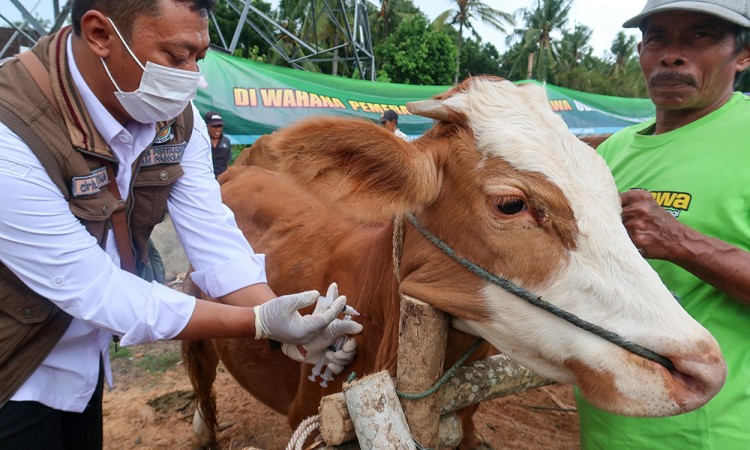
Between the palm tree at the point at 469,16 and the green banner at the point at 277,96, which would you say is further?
the palm tree at the point at 469,16

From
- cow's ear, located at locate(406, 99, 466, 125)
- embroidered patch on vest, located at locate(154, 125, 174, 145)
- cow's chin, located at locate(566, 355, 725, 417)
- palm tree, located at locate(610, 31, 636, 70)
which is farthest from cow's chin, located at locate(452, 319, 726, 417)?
palm tree, located at locate(610, 31, 636, 70)

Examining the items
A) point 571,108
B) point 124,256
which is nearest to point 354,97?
point 571,108

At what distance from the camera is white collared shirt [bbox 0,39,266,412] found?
1.44 m

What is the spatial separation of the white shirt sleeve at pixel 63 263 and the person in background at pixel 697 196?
1.57 metres

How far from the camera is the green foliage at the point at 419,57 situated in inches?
902

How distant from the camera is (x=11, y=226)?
1.43m

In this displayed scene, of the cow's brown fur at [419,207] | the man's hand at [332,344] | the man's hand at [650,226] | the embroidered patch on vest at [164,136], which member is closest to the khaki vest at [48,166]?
the embroidered patch on vest at [164,136]

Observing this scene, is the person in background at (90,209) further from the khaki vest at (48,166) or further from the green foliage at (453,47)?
the green foliage at (453,47)

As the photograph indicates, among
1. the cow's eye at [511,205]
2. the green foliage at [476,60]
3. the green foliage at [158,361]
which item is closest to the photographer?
the cow's eye at [511,205]

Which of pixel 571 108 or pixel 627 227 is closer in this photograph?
pixel 627 227

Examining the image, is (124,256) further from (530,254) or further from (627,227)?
(627,227)

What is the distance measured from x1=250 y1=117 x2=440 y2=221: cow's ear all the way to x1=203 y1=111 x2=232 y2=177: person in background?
5.67 m

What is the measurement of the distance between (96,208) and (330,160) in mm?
829

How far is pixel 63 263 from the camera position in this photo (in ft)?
4.92
